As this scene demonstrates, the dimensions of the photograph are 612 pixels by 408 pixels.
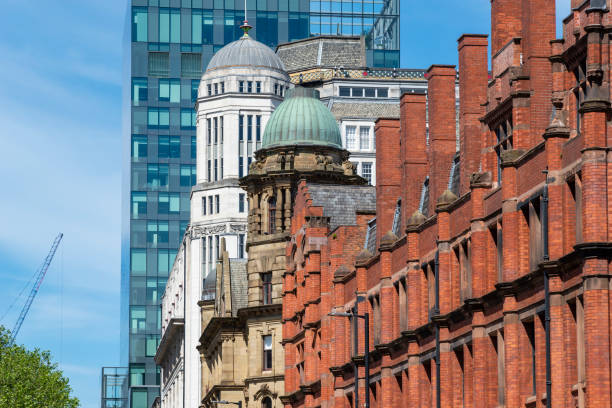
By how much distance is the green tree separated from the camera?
5433 inches

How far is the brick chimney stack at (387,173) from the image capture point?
82.9 metres

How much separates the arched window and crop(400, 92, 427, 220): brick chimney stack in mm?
43059

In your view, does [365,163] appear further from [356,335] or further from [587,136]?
[587,136]

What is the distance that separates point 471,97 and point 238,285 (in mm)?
63685

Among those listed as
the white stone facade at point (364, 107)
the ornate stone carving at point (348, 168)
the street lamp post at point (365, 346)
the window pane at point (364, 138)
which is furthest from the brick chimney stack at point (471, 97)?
the window pane at point (364, 138)

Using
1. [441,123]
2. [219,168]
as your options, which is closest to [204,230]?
[219,168]

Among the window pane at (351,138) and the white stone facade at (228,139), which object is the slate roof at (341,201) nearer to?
the window pane at (351,138)

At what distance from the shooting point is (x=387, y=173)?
84062 millimetres

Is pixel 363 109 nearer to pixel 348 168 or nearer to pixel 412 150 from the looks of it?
pixel 348 168

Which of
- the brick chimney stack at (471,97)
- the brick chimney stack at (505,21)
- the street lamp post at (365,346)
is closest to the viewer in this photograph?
the brick chimney stack at (505,21)

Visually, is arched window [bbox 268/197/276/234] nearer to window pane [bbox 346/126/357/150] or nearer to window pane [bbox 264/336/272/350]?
window pane [bbox 264/336/272/350]

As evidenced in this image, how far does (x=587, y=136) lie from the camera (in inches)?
2085

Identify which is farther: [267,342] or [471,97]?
[267,342]

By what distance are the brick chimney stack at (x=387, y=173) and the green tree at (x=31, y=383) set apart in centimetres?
6114
